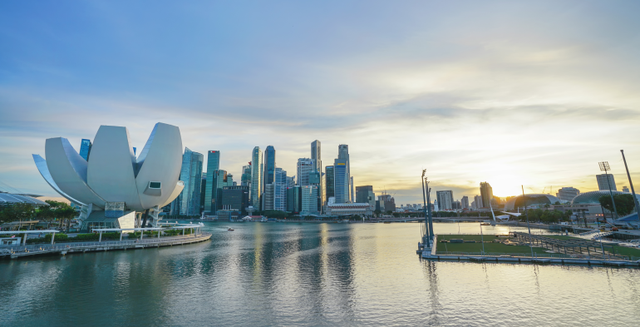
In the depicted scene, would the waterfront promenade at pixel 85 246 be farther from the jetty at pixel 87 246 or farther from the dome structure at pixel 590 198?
the dome structure at pixel 590 198

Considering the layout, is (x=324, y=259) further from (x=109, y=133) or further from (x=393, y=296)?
(x=109, y=133)

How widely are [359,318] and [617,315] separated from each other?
15200 mm

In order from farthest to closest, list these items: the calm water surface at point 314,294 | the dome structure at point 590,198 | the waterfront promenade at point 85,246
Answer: the dome structure at point 590,198, the waterfront promenade at point 85,246, the calm water surface at point 314,294

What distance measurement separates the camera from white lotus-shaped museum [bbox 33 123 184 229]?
52.6 m

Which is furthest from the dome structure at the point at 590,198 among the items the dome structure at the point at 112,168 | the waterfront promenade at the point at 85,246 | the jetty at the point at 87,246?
the dome structure at the point at 112,168

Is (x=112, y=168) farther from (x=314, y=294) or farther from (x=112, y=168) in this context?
(x=314, y=294)

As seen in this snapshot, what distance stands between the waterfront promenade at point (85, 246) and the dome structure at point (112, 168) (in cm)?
1167

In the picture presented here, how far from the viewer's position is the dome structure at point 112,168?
52.6 m

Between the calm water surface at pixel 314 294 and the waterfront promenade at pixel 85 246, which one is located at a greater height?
the waterfront promenade at pixel 85 246

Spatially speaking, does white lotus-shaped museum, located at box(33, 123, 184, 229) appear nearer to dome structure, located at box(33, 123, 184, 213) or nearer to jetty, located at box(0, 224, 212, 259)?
dome structure, located at box(33, 123, 184, 213)

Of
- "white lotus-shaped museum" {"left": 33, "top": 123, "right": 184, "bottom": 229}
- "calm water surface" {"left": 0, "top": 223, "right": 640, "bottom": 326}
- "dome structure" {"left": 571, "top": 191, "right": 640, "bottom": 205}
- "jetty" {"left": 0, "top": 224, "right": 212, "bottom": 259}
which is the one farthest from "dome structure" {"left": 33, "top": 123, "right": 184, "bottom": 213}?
"dome structure" {"left": 571, "top": 191, "right": 640, "bottom": 205}

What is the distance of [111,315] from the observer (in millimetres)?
18062

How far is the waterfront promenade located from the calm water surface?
2.62 meters

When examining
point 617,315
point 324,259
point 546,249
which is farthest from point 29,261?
point 546,249
